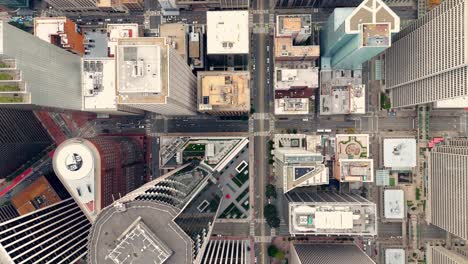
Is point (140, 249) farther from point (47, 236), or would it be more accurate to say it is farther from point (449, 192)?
point (449, 192)

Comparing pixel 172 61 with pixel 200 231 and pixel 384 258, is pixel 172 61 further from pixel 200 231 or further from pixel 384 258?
pixel 384 258

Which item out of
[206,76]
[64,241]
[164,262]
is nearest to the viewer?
[164,262]

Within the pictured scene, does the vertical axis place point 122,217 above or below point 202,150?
below

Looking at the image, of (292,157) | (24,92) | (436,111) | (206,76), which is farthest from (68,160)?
(436,111)

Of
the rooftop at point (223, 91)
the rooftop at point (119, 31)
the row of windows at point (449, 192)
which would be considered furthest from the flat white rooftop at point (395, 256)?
the rooftop at point (119, 31)

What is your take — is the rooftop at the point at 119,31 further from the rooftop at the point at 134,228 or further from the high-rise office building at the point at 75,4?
the rooftop at the point at 134,228
